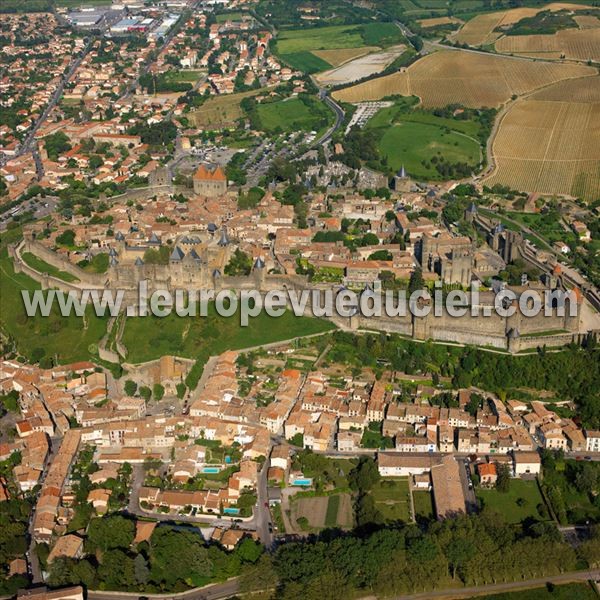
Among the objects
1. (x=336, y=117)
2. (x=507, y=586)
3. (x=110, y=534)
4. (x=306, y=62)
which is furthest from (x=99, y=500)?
(x=306, y=62)

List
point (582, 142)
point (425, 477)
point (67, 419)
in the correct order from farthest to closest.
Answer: point (582, 142) < point (67, 419) < point (425, 477)

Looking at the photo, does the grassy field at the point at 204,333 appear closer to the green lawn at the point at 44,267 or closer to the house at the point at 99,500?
the green lawn at the point at 44,267

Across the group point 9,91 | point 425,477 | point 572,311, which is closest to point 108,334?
point 425,477

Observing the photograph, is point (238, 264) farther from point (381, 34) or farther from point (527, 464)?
point (381, 34)

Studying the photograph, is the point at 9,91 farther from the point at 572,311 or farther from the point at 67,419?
the point at 572,311

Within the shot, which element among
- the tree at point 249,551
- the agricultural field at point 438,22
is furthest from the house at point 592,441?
the agricultural field at point 438,22
